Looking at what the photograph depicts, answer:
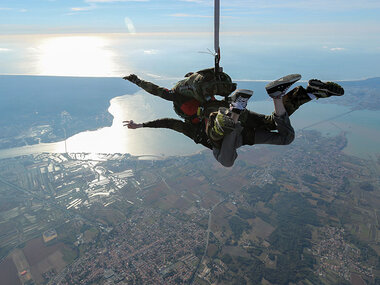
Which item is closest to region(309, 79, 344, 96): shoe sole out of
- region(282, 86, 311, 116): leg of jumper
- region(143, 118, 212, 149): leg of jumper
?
region(282, 86, 311, 116): leg of jumper

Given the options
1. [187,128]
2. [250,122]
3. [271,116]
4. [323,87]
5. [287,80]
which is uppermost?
[287,80]

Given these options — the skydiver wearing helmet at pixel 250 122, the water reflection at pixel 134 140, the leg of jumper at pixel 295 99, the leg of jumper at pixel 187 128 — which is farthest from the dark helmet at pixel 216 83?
the water reflection at pixel 134 140

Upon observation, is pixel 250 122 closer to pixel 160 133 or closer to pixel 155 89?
pixel 155 89

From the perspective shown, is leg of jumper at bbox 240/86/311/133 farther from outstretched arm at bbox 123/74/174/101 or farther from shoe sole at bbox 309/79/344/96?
outstretched arm at bbox 123/74/174/101

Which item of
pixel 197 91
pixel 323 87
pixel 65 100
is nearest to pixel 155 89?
pixel 197 91

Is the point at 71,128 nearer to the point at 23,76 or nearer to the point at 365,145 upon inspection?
the point at 23,76

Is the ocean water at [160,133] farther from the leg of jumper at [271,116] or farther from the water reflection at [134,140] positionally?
the leg of jumper at [271,116]
